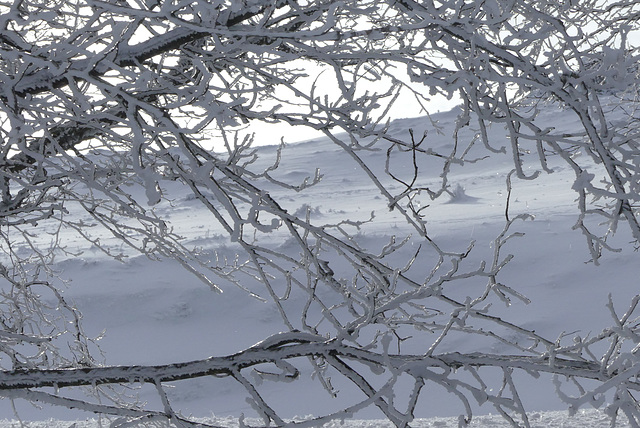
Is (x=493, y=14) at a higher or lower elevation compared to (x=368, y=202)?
higher

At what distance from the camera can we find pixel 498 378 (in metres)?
12.4

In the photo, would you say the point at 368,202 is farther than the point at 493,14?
Yes

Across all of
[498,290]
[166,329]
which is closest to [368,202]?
[166,329]

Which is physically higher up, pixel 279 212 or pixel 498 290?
pixel 279 212

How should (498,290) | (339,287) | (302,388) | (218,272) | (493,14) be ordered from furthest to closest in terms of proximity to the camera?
(302,388) → (218,272) → (339,287) → (498,290) → (493,14)

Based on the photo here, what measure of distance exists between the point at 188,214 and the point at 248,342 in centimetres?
846

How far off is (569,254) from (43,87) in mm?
14317

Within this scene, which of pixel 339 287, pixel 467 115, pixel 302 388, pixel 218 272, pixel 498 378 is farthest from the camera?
pixel 302 388

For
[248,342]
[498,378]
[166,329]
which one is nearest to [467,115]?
[498,378]

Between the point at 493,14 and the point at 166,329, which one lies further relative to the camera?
the point at 166,329

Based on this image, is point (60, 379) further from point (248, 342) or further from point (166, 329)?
point (166, 329)

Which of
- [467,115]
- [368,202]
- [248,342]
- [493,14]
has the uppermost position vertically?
[493,14]

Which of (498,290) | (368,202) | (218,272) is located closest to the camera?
(498,290)

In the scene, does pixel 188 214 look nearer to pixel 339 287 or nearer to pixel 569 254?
pixel 569 254
